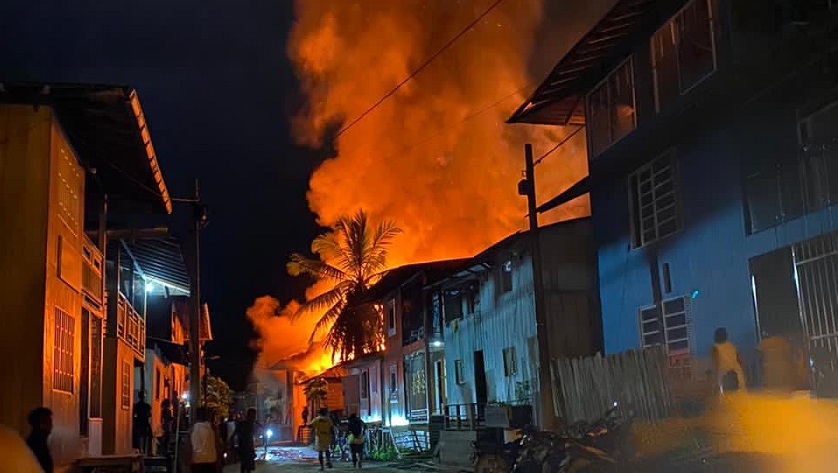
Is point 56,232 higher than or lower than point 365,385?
higher

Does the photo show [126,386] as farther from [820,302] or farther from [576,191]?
[820,302]

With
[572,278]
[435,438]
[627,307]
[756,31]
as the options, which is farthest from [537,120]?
[435,438]

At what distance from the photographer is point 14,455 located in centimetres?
319

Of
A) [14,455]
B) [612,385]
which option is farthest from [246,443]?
[14,455]

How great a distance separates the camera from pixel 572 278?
23203mm

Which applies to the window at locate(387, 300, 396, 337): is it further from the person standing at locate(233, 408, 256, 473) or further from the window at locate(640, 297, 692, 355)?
the window at locate(640, 297, 692, 355)

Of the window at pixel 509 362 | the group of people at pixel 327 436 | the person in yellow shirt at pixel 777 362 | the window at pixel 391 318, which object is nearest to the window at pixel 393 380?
the window at pixel 391 318

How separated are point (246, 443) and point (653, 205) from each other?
10.8 m

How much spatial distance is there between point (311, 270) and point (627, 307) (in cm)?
2534

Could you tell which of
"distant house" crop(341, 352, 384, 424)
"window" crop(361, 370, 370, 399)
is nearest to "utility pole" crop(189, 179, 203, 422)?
"distant house" crop(341, 352, 384, 424)

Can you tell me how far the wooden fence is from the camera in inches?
536

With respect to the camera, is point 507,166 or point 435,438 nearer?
point 435,438

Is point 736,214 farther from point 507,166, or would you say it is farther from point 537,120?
point 507,166

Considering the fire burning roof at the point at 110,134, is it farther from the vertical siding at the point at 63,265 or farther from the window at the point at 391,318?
the window at the point at 391,318
